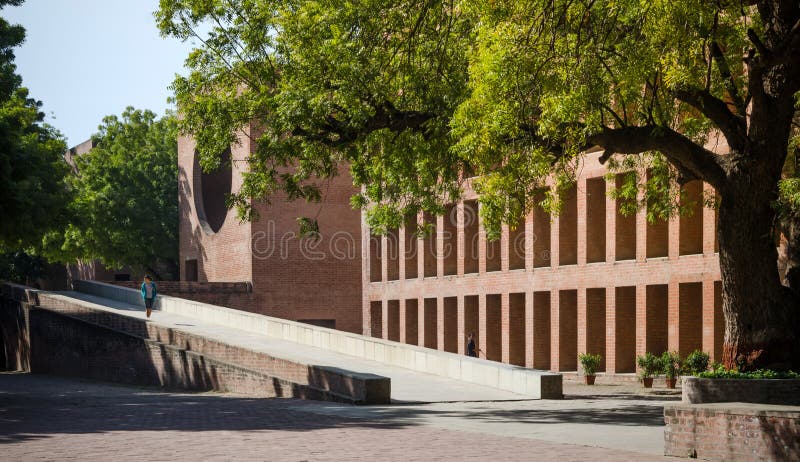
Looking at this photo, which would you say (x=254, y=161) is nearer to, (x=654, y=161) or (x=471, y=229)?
(x=654, y=161)

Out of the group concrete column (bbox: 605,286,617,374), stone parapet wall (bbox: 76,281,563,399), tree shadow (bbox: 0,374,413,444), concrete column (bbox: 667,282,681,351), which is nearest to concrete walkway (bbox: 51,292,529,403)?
stone parapet wall (bbox: 76,281,563,399)

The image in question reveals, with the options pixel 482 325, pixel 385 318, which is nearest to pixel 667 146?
pixel 482 325

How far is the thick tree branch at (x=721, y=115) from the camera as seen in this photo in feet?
56.3

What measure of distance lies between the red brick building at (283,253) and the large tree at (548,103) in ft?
115

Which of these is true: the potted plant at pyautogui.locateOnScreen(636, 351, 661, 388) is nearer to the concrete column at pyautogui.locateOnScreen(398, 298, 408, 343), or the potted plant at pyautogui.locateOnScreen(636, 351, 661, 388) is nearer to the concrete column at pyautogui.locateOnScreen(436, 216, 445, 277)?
the concrete column at pyautogui.locateOnScreen(436, 216, 445, 277)

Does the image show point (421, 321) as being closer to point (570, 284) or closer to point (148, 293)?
point (570, 284)

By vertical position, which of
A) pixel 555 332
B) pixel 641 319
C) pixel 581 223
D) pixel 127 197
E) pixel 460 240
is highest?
pixel 127 197

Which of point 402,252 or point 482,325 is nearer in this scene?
point 482,325

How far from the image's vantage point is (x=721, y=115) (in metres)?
17.5

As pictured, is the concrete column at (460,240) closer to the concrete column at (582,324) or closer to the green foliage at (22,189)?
the concrete column at (582,324)

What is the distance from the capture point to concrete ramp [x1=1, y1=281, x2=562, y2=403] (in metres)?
23.2

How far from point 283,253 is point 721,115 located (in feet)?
139

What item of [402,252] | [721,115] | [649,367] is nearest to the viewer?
[721,115]

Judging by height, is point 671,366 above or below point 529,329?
below
